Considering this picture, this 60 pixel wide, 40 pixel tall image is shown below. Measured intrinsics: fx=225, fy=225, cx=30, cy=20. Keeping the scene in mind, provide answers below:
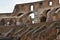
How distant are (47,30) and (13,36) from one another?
3.58 metres

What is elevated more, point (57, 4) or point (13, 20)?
point (57, 4)

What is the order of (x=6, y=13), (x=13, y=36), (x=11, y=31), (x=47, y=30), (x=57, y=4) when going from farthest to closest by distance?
(x=6, y=13) → (x=57, y=4) → (x=11, y=31) → (x=13, y=36) → (x=47, y=30)

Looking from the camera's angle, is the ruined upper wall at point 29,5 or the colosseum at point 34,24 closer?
the colosseum at point 34,24

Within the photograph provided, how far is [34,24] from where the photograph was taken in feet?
77.2

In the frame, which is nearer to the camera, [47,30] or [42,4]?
[47,30]

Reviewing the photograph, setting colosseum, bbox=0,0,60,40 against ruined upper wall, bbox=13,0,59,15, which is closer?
colosseum, bbox=0,0,60,40

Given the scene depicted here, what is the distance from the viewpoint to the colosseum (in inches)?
776

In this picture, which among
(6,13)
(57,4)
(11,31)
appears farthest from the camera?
(6,13)

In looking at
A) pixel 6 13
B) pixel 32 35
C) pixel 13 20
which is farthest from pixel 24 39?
pixel 6 13

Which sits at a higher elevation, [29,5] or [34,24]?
[29,5]

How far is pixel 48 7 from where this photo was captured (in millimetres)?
31719

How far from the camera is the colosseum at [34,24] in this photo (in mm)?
19719

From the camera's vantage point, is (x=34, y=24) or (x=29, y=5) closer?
(x=34, y=24)

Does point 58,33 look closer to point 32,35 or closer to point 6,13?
point 32,35
